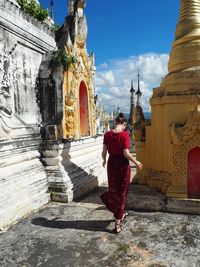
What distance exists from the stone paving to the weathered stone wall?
473 mm

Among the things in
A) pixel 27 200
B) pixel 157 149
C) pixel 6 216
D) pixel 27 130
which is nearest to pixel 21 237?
pixel 6 216

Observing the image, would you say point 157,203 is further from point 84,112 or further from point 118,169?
point 84,112

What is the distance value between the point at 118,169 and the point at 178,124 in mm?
1733

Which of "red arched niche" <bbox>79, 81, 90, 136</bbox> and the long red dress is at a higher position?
"red arched niche" <bbox>79, 81, 90, 136</bbox>

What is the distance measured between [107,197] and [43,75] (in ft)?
14.5

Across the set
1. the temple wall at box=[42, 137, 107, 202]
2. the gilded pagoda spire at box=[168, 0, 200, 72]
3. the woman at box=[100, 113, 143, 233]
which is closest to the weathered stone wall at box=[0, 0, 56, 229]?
the temple wall at box=[42, 137, 107, 202]

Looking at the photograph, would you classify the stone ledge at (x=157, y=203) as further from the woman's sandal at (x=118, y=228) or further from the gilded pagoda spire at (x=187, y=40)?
the gilded pagoda spire at (x=187, y=40)

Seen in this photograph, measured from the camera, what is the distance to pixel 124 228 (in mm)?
4809

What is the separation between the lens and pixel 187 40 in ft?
20.7

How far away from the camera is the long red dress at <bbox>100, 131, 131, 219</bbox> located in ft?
15.8

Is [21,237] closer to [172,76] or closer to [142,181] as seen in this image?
[142,181]

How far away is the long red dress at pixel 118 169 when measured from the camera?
15.8ft

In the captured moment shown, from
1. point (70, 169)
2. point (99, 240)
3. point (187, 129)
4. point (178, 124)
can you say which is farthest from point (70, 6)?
point (99, 240)

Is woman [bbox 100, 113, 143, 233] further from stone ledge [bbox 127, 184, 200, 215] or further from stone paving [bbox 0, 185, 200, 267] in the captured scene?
stone ledge [bbox 127, 184, 200, 215]
